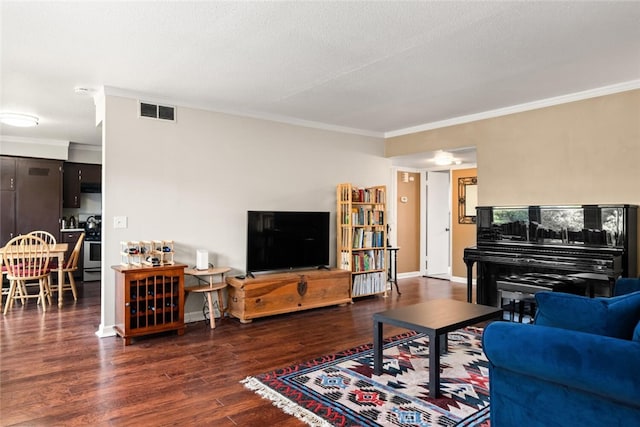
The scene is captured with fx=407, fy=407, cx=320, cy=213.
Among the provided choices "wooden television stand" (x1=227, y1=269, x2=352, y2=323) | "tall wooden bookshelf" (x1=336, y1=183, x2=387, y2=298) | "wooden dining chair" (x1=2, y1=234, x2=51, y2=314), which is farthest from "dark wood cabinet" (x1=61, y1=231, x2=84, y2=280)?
"tall wooden bookshelf" (x1=336, y1=183, x2=387, y2=298)

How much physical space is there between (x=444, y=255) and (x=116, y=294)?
20.1 ft

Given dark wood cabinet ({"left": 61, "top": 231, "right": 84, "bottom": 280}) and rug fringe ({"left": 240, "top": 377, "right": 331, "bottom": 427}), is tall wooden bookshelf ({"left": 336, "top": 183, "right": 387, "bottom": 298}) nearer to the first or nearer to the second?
rug fringe ({"left": 240, "top": 377, "right": 331, "bottom": 427})

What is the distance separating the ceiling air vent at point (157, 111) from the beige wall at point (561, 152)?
3659 millimetres

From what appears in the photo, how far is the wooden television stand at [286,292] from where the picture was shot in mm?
4609

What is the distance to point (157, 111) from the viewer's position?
14.8ft

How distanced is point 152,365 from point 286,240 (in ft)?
7.78

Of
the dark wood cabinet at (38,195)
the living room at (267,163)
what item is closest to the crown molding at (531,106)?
the living room at (267,163)

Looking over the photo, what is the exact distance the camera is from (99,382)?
298cm

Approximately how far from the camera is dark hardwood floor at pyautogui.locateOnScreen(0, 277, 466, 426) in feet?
8.23

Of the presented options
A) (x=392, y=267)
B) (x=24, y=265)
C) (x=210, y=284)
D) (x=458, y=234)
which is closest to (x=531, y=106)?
(x=458, y=234)

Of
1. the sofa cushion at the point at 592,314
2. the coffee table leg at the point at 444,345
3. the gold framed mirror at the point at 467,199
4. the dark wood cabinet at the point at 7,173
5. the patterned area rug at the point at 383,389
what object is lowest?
the patterned area rug at the point at 383,389

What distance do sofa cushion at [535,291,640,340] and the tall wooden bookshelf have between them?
3.84m

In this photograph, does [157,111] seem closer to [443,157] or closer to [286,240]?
[286,240]

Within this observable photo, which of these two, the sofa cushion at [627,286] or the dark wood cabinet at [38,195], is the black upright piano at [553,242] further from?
the dark wood cabinet at [38,195]
